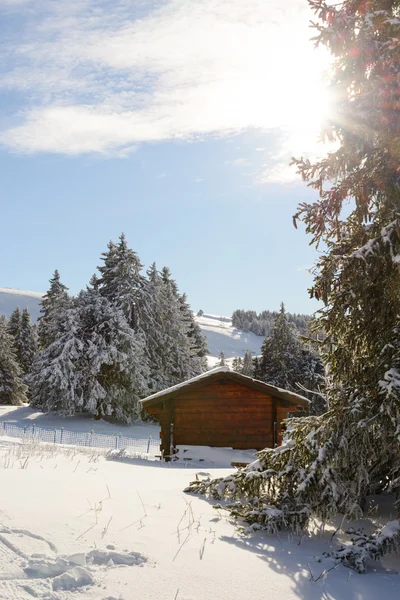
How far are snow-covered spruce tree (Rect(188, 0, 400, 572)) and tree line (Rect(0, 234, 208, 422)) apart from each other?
2961 centimetres

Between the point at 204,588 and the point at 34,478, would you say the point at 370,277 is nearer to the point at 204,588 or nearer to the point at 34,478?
the point at 204,588

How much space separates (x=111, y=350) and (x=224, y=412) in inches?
651

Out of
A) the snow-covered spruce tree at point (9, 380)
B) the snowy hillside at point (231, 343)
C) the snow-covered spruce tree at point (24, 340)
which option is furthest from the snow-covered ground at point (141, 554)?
the snowy hillside at point (231, 343)

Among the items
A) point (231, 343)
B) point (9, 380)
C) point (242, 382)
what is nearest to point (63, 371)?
point (9, 380)

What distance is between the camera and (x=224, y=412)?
21.0m

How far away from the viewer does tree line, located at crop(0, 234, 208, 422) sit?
35281mm

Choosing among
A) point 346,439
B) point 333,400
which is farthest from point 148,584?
point 333,400

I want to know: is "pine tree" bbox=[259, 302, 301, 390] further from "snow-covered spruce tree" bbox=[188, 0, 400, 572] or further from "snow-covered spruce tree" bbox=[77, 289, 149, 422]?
"snow-covered spruce tree" bbox=[188, 0, 400, 572]

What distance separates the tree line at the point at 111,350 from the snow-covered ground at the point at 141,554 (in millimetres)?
29213

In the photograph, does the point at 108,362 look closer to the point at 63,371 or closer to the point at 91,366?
the point at 91,366

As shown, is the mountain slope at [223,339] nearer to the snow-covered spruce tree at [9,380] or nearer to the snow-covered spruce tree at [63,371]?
the snow-covered spruce tree at [9,380]

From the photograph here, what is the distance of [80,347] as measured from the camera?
35.6 meters

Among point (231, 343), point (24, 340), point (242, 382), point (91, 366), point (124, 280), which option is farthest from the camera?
point (231, 343)

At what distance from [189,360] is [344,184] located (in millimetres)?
38750
